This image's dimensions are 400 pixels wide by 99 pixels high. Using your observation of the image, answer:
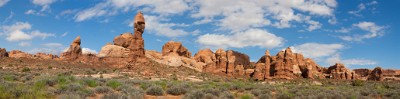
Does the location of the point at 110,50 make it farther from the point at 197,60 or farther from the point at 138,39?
the point at 197,60

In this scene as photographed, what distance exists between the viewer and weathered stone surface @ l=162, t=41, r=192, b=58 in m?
97.5

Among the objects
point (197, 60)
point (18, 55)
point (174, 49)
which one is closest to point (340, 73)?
point (197, 60)

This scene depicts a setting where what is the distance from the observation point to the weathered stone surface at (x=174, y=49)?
9754 centimetres

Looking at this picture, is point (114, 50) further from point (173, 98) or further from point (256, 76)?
point (173, 98)

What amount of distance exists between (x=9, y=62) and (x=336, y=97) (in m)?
52.6

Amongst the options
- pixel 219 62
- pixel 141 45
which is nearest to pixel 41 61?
pixel 141 45

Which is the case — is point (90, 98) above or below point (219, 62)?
below

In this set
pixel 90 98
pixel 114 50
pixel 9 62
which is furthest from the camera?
pixel 114 50

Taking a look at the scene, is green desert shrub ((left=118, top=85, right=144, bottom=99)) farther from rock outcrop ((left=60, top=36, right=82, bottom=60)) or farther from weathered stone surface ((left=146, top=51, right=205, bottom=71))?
weathered stone surface ((left=146, top=51, right=205, bottom=71))

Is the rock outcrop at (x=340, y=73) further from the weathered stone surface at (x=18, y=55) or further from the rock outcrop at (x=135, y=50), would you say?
the weathered stone surface at (x=18, y=55)

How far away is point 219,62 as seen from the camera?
78125 millimetres

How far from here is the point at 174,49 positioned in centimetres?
9831

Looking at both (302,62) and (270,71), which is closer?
(270,71)

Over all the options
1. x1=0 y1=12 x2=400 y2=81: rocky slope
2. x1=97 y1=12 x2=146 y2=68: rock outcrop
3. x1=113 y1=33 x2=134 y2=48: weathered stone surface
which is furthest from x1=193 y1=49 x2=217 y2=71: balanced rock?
x1=97 y1=12 x2=146 y2=68: rock outcrop
